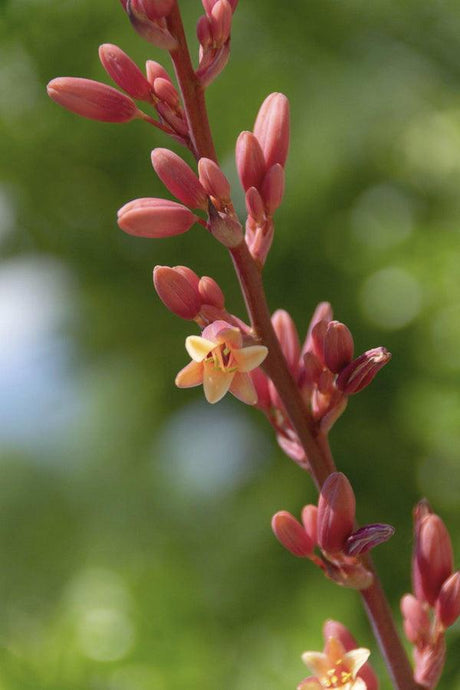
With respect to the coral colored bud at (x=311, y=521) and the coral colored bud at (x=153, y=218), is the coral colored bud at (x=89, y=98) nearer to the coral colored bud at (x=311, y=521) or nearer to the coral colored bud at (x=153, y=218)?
the coral colored bud at (x=153, y=218)

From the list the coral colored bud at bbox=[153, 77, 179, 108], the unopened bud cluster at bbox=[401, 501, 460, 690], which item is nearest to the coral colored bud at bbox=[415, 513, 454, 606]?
the unopened bud cluster at bbox=[401, 501, 460, 690]

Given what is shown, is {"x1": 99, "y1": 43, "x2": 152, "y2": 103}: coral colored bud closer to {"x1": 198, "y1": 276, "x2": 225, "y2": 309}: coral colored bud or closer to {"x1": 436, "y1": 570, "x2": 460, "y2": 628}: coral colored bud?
{"x1": 198, "y1": 276, "x2": 225, "y2": 309}: coral colored bud

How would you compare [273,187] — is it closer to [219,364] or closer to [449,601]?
[219,364]

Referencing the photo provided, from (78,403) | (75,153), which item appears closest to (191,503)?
(78,403)

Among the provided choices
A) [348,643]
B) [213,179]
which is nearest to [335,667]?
[348,643]

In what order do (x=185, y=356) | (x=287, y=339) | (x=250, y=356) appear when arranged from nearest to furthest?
(x=250, y=356) < (x=287, y=339) < (x=185, y=356)

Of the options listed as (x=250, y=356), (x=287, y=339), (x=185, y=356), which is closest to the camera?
(x=250, y=356)
